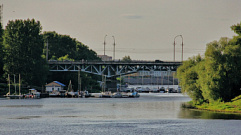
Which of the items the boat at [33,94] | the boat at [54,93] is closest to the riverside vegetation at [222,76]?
the boat at [33,94]

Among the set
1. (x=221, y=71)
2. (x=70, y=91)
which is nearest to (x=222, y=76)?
(x=221, y=71)

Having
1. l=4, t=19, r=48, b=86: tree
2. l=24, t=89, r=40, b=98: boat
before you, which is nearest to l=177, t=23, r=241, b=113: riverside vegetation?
l=24, t=89, r=40, b=98: boat

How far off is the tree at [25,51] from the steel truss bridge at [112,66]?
1367cm

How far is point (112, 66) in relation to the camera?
185375 millimetres

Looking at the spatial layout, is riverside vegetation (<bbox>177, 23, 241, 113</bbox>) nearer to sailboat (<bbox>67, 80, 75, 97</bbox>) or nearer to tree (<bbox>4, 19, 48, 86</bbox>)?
tree (<bbox>4, 19, 48, 86</bbox>)

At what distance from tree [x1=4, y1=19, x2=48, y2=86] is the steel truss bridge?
538 inches

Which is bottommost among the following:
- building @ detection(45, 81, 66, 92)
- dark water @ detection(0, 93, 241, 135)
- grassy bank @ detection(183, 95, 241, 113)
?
dark water @ detection(0, 93, 241, 135)

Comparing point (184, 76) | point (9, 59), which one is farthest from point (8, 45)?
point (184, 76)

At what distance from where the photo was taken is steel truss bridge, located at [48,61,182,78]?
178250 mm

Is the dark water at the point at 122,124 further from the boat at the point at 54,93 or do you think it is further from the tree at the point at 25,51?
the boat at the point at 54,93

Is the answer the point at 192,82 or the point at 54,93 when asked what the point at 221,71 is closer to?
the point at 192,82

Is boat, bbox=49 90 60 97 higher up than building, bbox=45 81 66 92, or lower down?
lower down

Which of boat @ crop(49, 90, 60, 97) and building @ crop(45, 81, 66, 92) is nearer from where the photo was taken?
boat @ crop(49, 90, 60, 97)

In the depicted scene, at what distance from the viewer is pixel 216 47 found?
9344 cm
